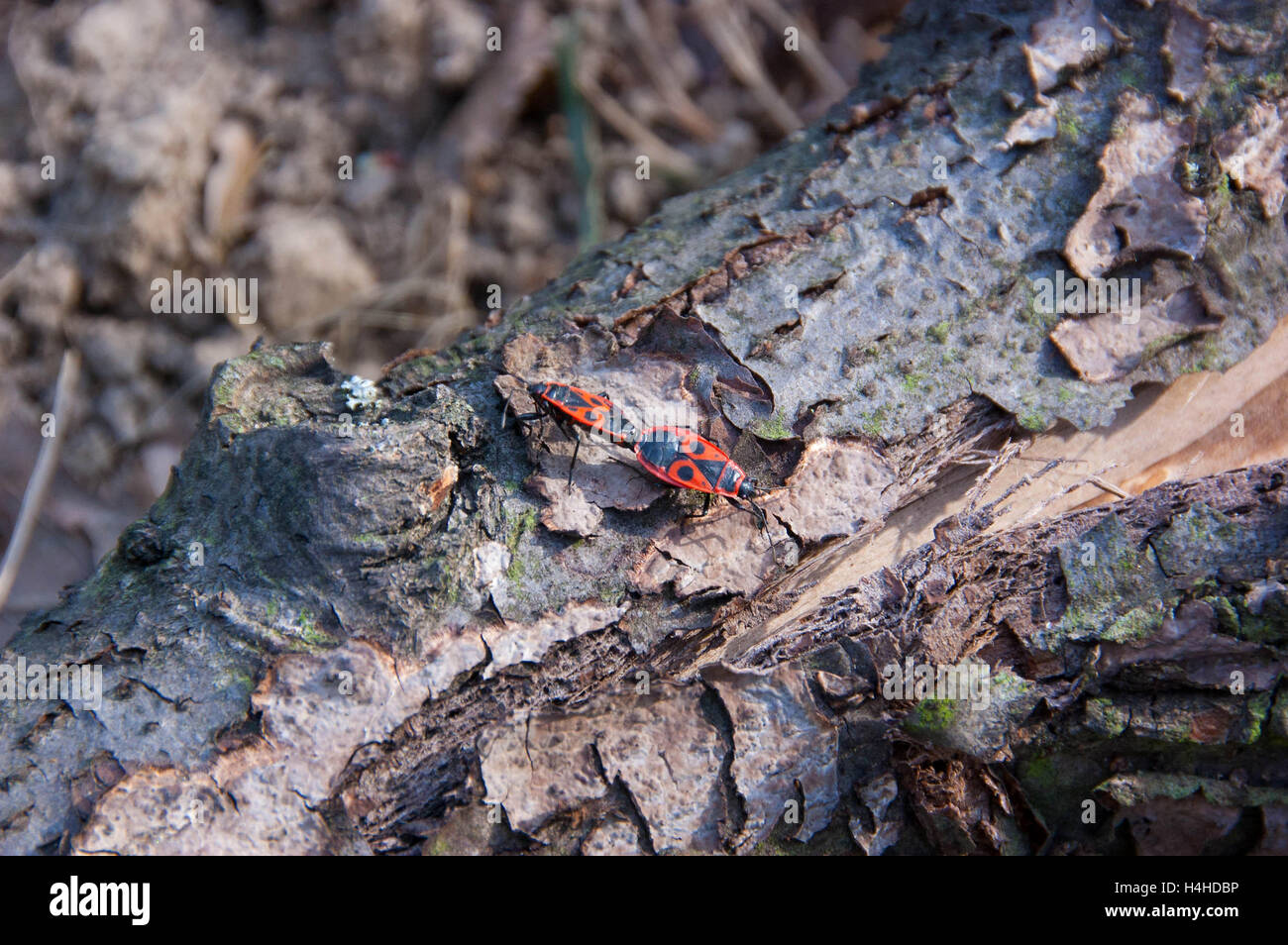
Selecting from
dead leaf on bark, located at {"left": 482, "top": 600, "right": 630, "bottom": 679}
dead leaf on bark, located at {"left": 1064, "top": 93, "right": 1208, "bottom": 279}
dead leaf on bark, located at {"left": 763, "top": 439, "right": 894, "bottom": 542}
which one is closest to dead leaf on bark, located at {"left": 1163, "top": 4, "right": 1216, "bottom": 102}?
dead leaf on bark, located at {"left": 1064, "top": 93, "right": 1208, "bottom": 279}

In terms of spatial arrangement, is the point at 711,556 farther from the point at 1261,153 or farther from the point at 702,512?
the point at 1261,153

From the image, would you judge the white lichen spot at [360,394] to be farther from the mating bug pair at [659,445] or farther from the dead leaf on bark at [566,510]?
the dead leaf on bark at [566,510]

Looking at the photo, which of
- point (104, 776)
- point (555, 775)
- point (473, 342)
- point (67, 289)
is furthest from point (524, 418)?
point (67, 289)

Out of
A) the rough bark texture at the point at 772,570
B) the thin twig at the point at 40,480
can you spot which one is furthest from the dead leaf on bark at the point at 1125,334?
the thin twig at the point at 40,480

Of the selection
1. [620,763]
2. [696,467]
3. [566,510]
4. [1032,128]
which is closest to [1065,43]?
[1032,128]

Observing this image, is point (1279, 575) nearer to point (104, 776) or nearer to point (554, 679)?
point (554, 679)
